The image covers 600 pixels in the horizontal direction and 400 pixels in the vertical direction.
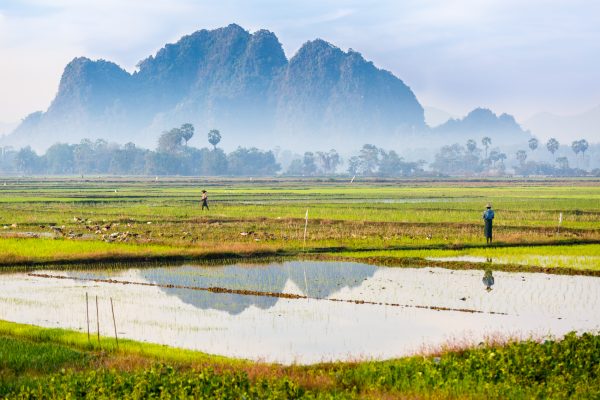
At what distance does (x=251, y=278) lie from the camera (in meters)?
22.2

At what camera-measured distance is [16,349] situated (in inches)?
527

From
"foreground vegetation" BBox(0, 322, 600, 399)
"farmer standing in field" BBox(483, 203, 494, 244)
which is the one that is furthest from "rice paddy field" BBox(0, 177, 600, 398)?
"farmer standing in field" BBox(483, 203, 494, 244)

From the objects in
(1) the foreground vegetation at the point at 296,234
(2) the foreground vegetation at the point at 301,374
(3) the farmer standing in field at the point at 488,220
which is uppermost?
(3) the farmer standing in field at the point at 488,220

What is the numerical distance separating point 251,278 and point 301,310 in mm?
4774

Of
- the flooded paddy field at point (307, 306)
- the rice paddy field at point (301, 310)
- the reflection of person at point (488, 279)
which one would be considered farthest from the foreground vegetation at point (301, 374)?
the reflection of person at point (488, 279)

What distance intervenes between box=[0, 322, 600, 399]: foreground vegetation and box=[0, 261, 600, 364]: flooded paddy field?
124cm

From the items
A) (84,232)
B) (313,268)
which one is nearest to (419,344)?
(313,268)

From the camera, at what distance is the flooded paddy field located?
14.8 meters

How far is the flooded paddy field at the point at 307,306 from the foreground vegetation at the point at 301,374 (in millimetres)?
1238

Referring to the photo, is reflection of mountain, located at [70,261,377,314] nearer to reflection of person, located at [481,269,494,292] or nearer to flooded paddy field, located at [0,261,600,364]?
flooded paddy field, located at [0,261,600,364]

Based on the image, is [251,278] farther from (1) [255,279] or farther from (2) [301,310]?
(2) [301,310]

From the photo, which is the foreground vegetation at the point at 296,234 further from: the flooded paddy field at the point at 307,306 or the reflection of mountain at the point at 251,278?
the flooded paddy field at the point at 307,306

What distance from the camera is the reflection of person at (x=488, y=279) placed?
2080cm

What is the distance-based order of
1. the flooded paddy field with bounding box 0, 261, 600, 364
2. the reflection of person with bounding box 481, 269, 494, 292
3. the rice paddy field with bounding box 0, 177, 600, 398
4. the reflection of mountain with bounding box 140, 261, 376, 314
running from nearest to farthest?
the rice paddy field with bounding box 0, 177, 600, 398 → the flooded paddy field with bounding box 0, 261, 600, 364 → the reflection of mountain with bounding box 140, 261, 376, 314 → the reflection of person with bounding box 481, 269, 494, 292
